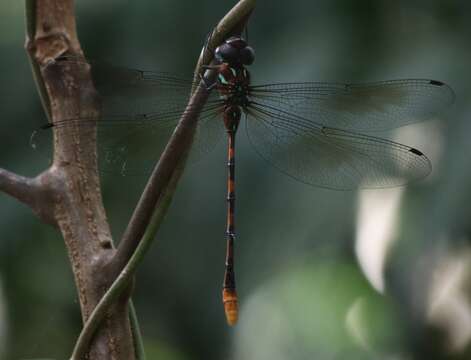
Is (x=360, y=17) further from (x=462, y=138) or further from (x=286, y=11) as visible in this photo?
(x=462, y=138)

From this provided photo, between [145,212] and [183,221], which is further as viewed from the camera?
[183,221]

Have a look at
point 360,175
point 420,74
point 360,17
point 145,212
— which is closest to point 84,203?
→ point 145,212

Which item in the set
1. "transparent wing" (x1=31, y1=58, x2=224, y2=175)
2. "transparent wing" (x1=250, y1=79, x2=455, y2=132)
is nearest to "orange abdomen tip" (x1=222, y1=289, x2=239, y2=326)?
"transparent wing" (x1=31, y1=58, x2=224, y2=175)

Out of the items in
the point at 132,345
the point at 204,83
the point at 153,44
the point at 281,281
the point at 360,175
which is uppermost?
the point at 153,44

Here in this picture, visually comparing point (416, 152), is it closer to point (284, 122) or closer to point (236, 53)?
point (284, 122)

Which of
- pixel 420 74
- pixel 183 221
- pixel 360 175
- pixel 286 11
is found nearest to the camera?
pixel 360 175

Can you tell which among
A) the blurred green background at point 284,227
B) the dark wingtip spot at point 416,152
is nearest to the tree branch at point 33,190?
the dark wingtip spot at point 416,152

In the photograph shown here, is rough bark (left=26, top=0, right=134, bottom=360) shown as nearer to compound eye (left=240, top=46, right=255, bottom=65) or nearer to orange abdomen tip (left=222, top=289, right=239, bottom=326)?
compound eye (left=240, top=46, right=255, bottom=65)

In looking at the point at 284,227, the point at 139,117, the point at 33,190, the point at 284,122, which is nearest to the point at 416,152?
the point at 284,122
